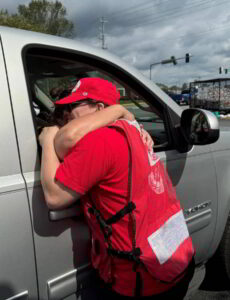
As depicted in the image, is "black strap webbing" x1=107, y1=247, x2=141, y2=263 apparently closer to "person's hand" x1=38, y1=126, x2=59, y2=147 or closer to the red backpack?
the red backpack

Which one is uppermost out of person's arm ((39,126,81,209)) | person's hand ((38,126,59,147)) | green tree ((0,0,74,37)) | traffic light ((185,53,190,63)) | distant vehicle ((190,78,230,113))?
green tree ((0,0,74,37))

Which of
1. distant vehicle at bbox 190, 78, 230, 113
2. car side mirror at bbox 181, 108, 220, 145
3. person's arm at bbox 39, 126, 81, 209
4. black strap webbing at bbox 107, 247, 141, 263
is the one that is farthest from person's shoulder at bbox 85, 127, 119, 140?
distant vehicle at bbox 190, 78, 230, 113

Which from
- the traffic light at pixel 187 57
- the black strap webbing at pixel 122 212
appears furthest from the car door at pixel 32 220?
the traffic light at pixel 187 57

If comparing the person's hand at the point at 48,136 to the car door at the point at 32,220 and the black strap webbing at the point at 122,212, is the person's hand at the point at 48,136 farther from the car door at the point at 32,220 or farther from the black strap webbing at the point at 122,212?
the black strap webbing at the point at 122,212

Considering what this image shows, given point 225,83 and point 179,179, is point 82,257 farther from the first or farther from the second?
point 225,83

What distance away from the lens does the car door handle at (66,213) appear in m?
1.33

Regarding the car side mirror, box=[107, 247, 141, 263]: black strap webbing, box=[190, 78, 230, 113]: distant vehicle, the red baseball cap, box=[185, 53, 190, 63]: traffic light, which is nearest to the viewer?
box=[107, 247, 141, 263]: black strap webbing

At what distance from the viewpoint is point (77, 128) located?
126 centimetres

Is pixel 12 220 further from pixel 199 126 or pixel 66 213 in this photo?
pixel 199 126

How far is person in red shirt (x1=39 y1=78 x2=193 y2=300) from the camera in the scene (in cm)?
120

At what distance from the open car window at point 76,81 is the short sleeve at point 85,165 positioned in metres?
0.56

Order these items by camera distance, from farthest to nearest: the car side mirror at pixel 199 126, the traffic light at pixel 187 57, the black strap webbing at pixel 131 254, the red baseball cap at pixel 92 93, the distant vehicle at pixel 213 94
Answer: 1. the traffic light at pixel 187 57
2. the distant vehicle at pixel 213 94
3. the car side mirror at pixel 199 126
4. the red baseball cap at pixel 92 93
5. the black strap webbing at pixel 131 254

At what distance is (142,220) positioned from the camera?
51.4 inches

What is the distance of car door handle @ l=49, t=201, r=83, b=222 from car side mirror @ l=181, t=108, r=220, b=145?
829 millimetres
